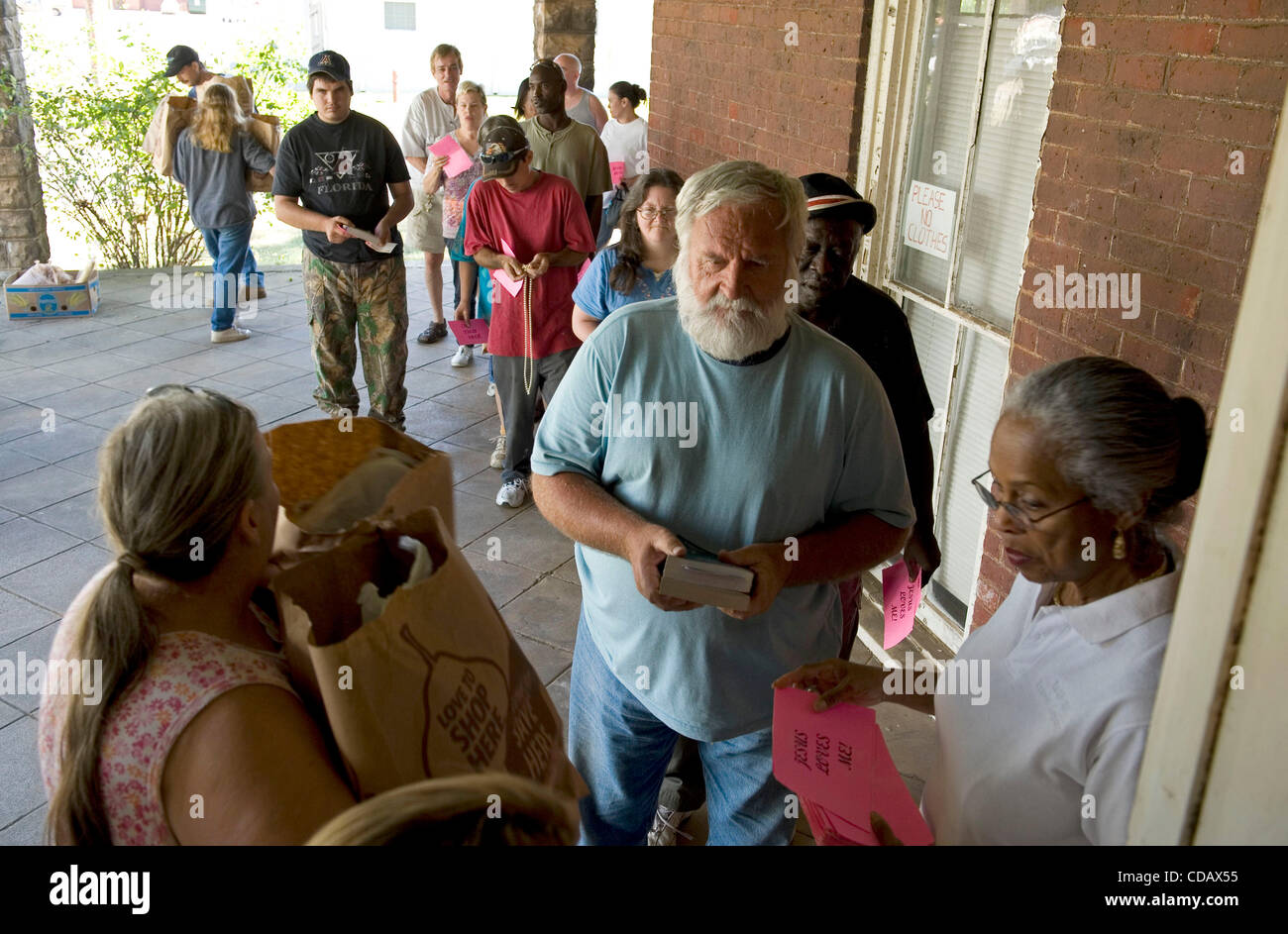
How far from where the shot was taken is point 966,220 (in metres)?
4.16

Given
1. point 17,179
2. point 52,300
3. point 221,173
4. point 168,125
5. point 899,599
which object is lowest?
point 52,300

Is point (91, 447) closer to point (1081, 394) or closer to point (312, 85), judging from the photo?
point (312, 85)

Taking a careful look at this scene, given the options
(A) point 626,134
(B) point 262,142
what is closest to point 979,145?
(A) point 626,134

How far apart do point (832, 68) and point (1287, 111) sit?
4.55m

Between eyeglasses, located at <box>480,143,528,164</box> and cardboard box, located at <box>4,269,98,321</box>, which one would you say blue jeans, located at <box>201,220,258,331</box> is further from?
eyeglasses, located at <box>480,143,528,164</box>

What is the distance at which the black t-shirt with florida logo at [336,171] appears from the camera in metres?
5.92

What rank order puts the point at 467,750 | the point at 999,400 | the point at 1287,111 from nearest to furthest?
1. the point at 1287,111
2. the point at 467,750
3. the point at 999,400

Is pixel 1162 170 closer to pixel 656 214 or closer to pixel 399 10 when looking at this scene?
pixel 656 214

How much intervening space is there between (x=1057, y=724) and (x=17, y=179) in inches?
427

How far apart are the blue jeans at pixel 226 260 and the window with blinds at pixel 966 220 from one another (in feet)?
20.0

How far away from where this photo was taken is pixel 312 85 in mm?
5941

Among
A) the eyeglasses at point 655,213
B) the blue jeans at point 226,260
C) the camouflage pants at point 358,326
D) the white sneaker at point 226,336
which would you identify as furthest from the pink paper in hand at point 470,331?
the blue jeans at point 226,260
